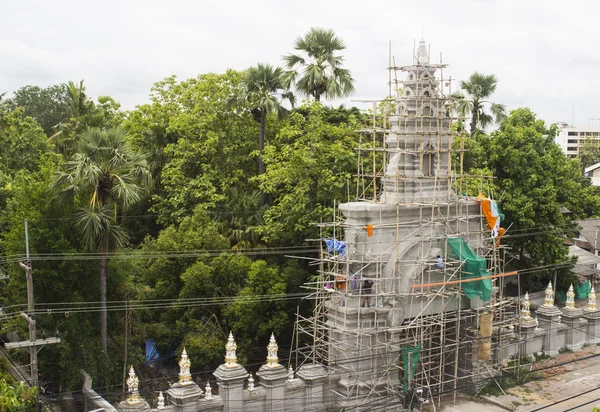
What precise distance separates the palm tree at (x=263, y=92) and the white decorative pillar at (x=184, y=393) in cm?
1496

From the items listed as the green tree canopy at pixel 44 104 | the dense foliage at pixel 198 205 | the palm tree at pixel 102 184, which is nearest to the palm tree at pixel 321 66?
the dense foliage at pixel 198 205

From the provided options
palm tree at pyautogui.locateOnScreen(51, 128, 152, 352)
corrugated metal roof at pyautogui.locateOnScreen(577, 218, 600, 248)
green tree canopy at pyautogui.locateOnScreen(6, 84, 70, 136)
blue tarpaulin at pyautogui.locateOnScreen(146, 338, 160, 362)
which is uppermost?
green tree canopy at pyautogui.locateOnScreen(6, 84, 70, 136)

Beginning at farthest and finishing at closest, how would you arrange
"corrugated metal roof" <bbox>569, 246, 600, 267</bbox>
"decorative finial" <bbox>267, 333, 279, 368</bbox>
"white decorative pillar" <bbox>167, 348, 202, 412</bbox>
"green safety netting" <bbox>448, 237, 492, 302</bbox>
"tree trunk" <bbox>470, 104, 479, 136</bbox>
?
1. "tree trunk" <bbox>470, 104, 479, 136</bbox>
2. "corrugated metal roof" <bbox>569, 246, 600, 267</bbox>
3. "green safety netting" <bbox>448, 237, 492, 302</bbox>
4. "decorative finial" <bbox>267, 333, 279, 368</bbox>
5. "white decorative pillar" <bbox>167, 348, 202, 412</bbox>

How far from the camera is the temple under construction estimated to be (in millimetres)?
20906

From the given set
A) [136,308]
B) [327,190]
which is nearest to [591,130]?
[327,190]

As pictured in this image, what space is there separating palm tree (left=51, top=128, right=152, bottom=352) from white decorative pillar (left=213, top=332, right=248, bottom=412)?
527cm

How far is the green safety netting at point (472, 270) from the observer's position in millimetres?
22031

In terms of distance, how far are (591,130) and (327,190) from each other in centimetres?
9662

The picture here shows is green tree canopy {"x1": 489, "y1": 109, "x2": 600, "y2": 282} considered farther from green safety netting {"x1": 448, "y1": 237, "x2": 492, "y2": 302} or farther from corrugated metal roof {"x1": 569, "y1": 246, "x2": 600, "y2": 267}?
green safety netting {"x1": 448, "y1": 237, "x2": 492, "y2": 302}

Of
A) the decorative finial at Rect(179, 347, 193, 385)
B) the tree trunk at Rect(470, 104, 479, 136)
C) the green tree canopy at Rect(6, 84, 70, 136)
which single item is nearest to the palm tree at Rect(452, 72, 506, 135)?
the tree trunk at Rect(470, 104, 479, 136)

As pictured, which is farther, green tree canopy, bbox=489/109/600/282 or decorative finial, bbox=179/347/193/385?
green tree canopy, bbox=489/109/600/282

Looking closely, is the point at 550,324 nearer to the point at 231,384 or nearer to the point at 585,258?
the point at 585,258

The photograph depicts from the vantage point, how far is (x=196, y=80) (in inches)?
1444

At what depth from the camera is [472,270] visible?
22.1 m
